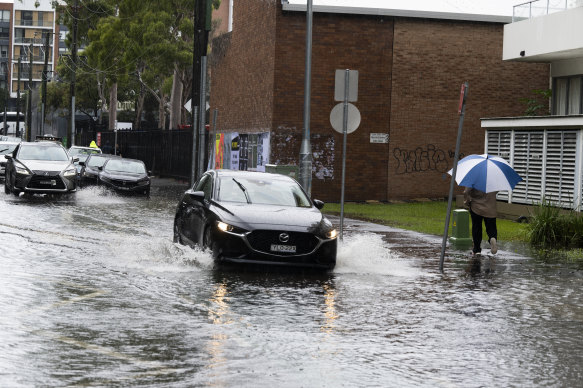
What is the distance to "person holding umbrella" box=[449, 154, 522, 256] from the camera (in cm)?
1703

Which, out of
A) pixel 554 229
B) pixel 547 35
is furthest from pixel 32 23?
pixel 554 229

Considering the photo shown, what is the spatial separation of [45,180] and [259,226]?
16461 millimetres

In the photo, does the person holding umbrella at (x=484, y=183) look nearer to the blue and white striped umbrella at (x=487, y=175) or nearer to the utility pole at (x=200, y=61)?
the blue and white striped umbrella at (x=487, y=175)

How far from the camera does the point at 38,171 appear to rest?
28.6m

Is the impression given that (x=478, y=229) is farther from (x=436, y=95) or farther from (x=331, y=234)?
(x=436, y=95)

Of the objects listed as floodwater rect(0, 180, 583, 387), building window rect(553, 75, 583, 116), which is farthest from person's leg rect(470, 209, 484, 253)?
building window rect(553, 75, 583, 116)

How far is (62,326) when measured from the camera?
921cm

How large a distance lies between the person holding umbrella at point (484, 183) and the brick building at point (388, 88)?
16.6 meters

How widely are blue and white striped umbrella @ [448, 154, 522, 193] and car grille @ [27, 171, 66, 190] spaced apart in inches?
584

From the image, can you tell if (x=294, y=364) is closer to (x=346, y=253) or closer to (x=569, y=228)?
(x=346, y=253)

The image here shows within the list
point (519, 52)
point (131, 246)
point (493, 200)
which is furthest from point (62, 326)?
point (519, 52)

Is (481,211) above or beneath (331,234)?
above

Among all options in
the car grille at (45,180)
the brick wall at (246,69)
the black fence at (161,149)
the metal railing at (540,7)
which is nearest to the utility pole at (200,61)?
the car grille at (45,180)

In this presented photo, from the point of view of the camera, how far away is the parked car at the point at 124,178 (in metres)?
33.1
